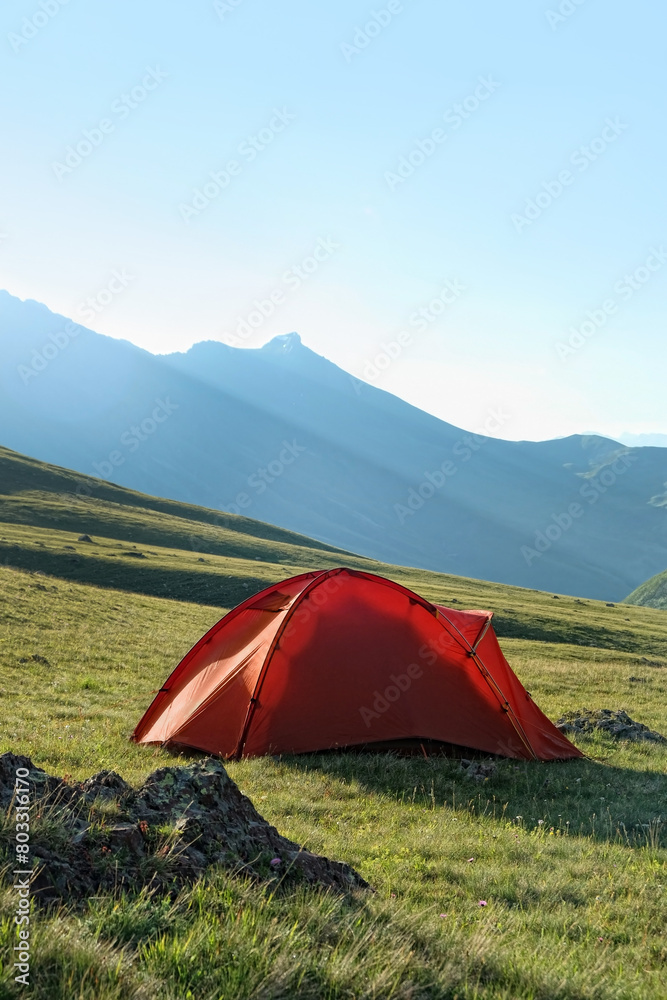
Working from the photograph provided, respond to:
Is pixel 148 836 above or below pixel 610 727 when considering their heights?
below

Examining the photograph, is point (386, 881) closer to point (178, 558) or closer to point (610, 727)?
point (610, 727)

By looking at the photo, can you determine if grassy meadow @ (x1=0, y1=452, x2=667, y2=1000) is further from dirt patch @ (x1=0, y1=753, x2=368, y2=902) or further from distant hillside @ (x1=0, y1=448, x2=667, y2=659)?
distant hillside @ (x1=0, y1=448, x2=667, y2=659)

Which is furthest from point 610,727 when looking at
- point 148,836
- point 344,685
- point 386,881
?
point 148,836

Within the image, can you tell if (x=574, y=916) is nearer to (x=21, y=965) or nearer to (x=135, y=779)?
(x=21, y=965)

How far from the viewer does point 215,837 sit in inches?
219

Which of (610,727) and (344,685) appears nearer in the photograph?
(344,685)

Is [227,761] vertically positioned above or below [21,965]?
below

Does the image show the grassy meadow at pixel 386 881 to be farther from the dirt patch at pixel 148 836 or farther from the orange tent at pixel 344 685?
the orange tent at pixel 344 685

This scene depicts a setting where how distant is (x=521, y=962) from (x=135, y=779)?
22.5 feet


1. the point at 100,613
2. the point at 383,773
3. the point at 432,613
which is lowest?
the point at 100,613

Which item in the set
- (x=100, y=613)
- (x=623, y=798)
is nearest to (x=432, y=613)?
(x=623, y=798)

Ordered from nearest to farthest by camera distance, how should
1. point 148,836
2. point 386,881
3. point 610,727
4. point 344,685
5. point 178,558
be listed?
point 148,836, point 386,881, point 344,685, point 610,727, point 178,558

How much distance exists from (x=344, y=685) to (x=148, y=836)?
735 centimetres

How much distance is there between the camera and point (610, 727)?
50.1 ft
